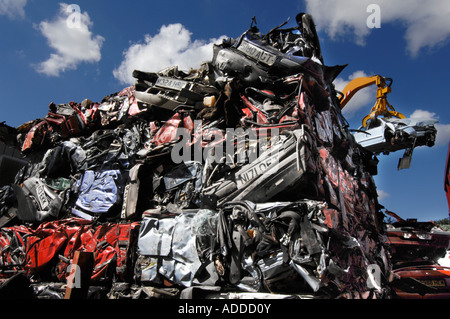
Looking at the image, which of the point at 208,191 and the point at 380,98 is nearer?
the point at 208,191

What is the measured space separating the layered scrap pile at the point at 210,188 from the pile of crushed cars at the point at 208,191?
0.03 metres

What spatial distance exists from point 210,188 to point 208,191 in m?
0.07

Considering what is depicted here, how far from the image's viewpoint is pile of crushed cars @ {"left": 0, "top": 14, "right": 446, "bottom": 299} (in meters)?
4.91

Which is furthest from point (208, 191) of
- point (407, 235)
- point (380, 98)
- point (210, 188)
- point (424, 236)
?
point (380, 98)

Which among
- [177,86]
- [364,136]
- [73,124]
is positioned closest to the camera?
[177,86]

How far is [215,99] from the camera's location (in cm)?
738

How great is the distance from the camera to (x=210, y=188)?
19.8ft

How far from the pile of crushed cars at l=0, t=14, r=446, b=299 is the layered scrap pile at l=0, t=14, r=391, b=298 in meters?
0.03

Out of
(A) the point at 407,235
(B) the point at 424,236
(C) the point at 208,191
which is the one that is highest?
(C) the point at 208,191

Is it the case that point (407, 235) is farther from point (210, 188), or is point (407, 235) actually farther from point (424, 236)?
point (210, 188)
